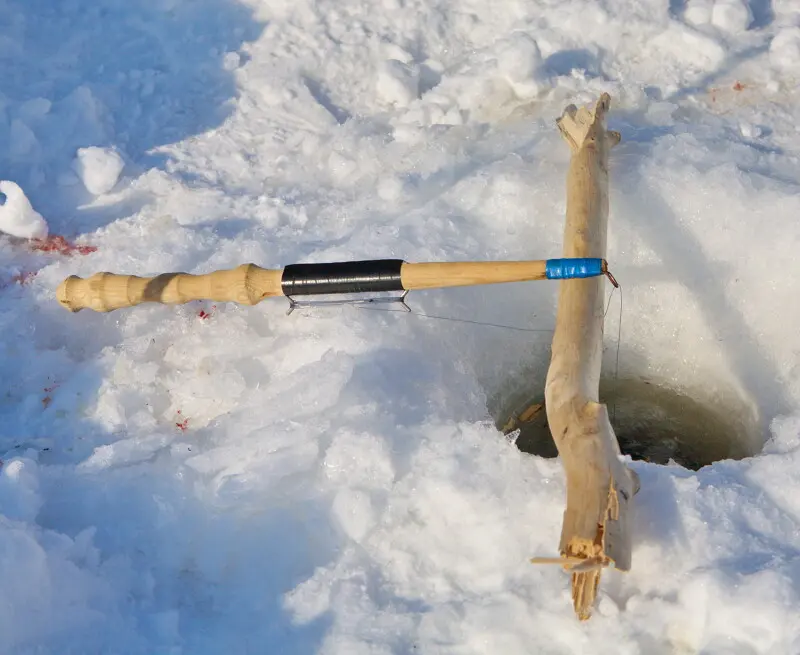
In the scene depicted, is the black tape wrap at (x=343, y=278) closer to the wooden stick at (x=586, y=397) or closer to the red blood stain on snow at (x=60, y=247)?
the wooden stick at (x=586, y=397)

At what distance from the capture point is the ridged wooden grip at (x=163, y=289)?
11.7ft

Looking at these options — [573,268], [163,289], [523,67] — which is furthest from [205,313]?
[523,67]

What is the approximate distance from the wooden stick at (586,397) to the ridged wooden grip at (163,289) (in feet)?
4.23

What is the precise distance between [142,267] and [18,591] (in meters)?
1.94

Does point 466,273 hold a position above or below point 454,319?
above

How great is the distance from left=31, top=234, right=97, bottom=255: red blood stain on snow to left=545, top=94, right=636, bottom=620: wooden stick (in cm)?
253

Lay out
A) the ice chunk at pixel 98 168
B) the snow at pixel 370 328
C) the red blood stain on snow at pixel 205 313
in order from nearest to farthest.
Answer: the snow at pixel 370 328 < the red blood stain on snow at pixel 205 313 < the ice chunk at pixel 98 168

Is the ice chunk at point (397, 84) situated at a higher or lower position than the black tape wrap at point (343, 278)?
higher

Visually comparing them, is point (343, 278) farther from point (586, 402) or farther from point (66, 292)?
point (66, 292)

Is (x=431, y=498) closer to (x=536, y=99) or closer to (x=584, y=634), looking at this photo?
(x=584, y=634)

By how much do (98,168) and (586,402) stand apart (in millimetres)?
3125

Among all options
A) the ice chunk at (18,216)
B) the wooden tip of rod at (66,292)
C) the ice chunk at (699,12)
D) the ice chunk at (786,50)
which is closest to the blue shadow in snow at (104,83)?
the ice chunk at (18,216)

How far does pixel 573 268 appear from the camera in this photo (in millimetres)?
3000

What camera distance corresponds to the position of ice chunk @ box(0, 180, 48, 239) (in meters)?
4.27
